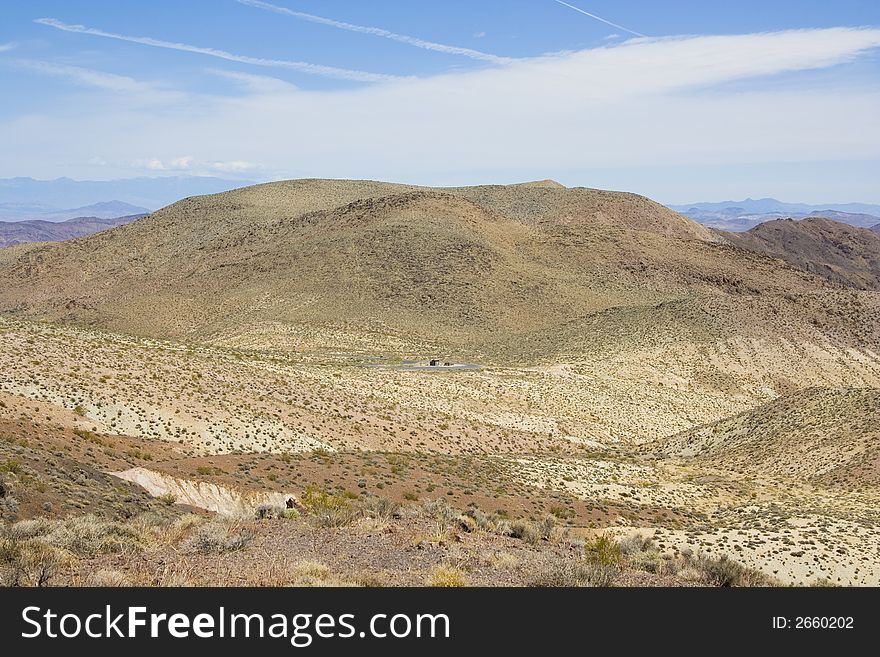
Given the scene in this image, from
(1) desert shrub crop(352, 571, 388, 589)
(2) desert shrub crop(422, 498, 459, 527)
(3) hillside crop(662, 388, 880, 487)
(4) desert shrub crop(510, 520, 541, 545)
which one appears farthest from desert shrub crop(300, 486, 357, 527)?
(3) hillside crop(662, 388, 880, 487)

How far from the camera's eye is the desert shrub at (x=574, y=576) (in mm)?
11328

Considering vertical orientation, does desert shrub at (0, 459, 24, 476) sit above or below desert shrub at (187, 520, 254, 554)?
above

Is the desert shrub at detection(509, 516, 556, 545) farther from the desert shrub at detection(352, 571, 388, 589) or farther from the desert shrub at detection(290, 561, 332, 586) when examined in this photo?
the desert shrub at detection(290, 561, 332, 586)

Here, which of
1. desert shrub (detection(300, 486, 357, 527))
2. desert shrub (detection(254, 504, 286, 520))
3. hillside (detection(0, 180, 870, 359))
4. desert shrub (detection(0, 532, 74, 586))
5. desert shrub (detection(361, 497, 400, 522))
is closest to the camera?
desert shrub (detection(0, 532, 74, 586))

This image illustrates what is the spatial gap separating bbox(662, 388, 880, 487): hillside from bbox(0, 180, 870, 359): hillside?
2529 cm

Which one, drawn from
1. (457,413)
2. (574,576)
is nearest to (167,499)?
(574,576)

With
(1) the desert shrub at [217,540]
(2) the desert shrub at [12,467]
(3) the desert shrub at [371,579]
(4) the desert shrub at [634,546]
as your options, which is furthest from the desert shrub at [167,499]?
(4) the desert shrub at [634,546]

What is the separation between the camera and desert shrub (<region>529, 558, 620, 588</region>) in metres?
11.3

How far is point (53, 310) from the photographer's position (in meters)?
102

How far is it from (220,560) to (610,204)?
130962mm

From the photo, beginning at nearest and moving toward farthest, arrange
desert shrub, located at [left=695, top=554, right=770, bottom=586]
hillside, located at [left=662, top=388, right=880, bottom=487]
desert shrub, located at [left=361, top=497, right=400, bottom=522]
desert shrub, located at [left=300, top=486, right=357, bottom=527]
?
1. desert shrub, located at [left=695, top=554, right=770, bottom=586]
2. desert shrub, located at [left=300, top=486, right=357, bottom=527]
3. desert shrub, located at [left=361, top=497, right=400, bottom=522]
4. hillside, located at [left=662, top=388, right=880, bottom=487]

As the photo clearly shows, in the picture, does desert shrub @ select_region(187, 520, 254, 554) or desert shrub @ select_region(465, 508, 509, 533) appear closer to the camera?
desert shrub @ select_region(187, 520, 254, 554)
